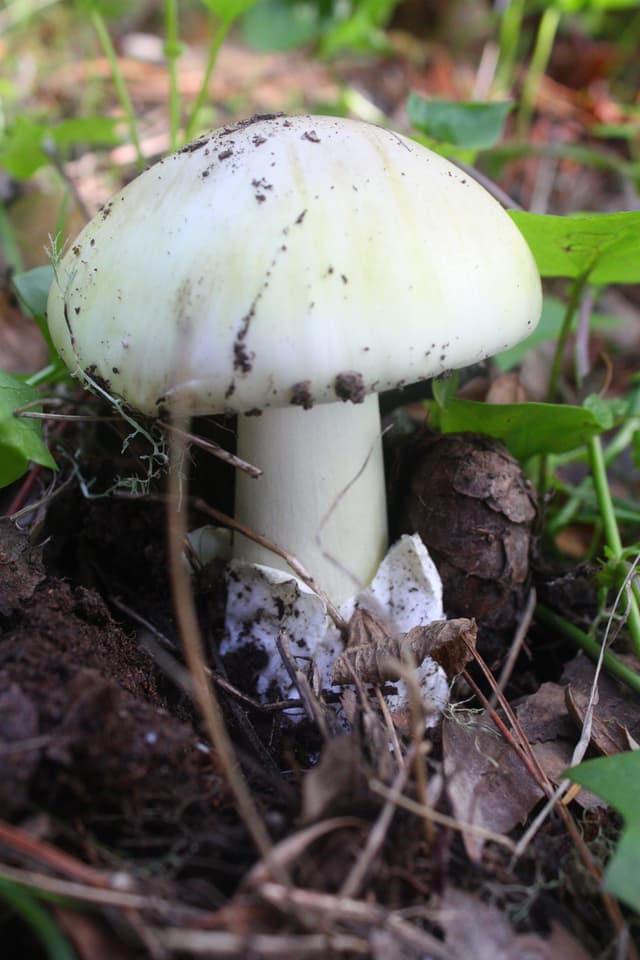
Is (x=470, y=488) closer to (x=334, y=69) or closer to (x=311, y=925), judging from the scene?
(x=311, y=925)

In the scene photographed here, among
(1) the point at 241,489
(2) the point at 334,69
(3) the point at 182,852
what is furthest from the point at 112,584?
(2) the point at 334,69

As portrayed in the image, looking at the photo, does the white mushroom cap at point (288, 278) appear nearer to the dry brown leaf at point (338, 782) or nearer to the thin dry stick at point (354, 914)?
the dry brown leaf at point (338, 782)

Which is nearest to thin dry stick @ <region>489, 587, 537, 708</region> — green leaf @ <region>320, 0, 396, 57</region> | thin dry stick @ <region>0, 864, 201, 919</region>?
thin dry stick @ <region>0, 864, 201, 919</region>

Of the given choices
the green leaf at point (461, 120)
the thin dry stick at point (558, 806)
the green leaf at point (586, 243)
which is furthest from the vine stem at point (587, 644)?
the green leaf at point (461, 120)

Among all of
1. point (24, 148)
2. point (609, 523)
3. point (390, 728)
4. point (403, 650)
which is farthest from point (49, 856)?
point (24, 148)

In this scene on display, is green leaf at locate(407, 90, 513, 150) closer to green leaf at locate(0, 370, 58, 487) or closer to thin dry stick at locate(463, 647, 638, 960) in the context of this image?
green leaf at locate(0, 370, 58, 487)

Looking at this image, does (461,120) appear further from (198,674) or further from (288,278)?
(198,674)
